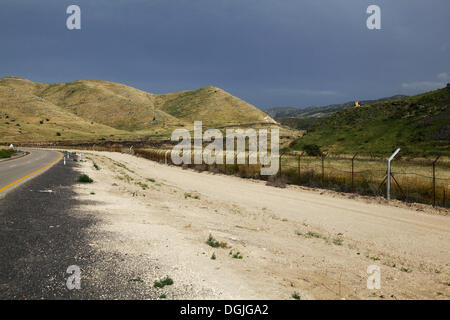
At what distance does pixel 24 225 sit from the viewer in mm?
7836

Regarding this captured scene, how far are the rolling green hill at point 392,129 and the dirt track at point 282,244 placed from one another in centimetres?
3487

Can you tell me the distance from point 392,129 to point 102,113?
14283cm

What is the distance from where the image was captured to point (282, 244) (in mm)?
8961

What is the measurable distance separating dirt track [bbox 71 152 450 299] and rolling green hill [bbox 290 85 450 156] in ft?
114

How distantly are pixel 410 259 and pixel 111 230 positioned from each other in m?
8.99

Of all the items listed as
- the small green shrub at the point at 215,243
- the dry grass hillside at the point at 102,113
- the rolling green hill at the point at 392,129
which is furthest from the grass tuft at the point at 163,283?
the dry grass hillside at the point at 102,113

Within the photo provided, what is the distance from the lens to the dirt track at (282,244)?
18.0 ft

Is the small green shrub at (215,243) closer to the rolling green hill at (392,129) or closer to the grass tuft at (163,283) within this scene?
the grass tuft at (163,283)

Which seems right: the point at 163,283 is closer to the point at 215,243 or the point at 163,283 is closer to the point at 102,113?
the point at 215,243

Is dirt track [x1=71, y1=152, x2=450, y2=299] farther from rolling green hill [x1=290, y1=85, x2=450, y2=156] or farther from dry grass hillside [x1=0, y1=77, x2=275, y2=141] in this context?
dry grass hillside [x1=0, y1=77, x2=275, y2=141]

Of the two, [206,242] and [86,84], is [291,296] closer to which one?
[206,242]

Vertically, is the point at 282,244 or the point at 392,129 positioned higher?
the point at 392,129

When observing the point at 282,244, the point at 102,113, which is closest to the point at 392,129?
the point at 282,244
